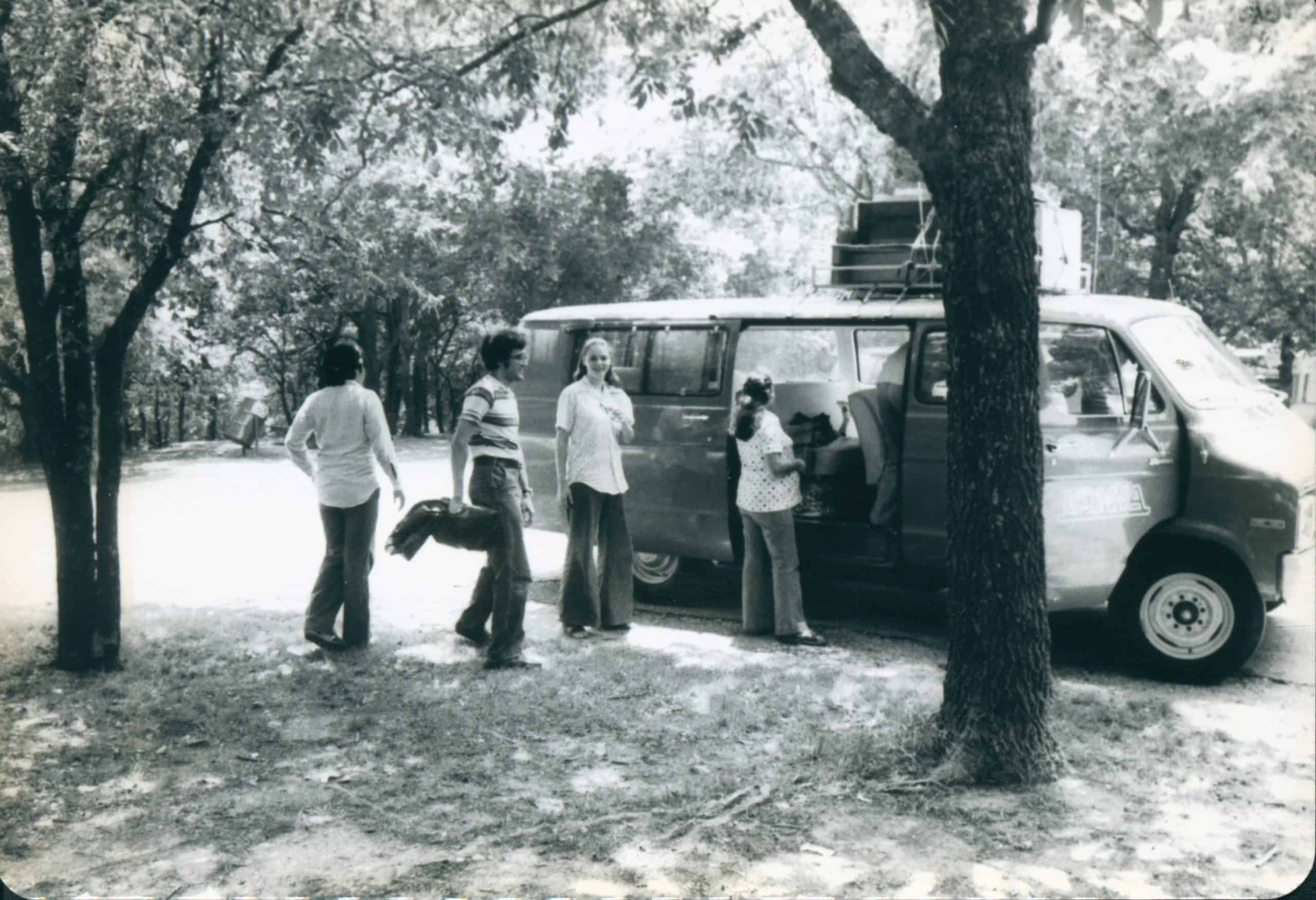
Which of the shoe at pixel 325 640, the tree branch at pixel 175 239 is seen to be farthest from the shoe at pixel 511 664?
the tree branch at pixel 175 239

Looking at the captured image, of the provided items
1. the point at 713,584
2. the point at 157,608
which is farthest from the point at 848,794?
the point at 713,584

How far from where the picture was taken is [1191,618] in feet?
21.0

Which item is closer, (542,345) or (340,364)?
(340,364)

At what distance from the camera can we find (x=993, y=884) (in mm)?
3846

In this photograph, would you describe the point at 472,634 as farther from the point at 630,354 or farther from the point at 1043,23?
the point at 1043,23

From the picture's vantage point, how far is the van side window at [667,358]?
7902 millimetres

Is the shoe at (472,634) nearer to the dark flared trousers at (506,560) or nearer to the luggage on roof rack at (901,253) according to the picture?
the dark flared trousers at (506,560)

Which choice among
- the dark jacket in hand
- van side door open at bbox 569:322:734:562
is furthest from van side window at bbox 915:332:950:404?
the dark jacket in hand

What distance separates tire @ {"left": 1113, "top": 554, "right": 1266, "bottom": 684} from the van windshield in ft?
2.82

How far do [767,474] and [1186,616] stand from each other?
2317 millimetres

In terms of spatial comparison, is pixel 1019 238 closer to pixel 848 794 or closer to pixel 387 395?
pixel 848 794

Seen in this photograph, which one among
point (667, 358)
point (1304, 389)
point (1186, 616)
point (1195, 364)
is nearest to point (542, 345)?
point (667, 358)

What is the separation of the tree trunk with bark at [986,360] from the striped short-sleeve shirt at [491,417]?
2.40 metres

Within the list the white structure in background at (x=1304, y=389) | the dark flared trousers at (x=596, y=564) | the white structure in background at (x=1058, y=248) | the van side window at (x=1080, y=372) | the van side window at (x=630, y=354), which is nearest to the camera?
the white structure in background at (x=1304, y=389)
